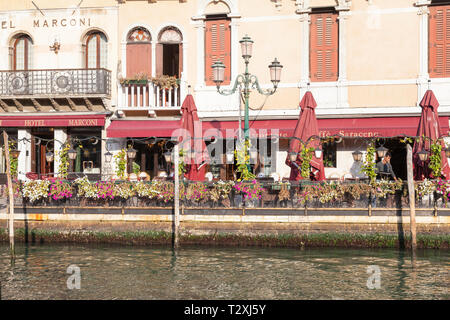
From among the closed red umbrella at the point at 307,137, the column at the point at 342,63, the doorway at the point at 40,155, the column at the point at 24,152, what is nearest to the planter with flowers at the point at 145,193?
the closed red umbrella at the point at 307,137

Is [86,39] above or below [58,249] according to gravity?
above

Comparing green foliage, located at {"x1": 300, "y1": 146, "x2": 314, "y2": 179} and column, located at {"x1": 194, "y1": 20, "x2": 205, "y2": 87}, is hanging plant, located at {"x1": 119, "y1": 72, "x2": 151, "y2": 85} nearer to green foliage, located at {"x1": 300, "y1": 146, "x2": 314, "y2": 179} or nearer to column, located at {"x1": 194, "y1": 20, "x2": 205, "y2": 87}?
column, located at {"x1": 194, "y1": 20, "x2": 205, "y2": 87}

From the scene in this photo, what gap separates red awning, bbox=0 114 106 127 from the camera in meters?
23.3

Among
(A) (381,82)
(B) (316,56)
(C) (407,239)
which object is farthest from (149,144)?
(C) (407,239)

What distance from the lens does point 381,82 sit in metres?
21.6

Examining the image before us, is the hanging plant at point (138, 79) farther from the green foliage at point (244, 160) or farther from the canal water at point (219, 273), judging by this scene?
the canal water at point (219, 273)

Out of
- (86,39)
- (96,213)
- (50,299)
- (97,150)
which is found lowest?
(50,299)

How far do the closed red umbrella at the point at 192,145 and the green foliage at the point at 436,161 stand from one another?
5.87 meters

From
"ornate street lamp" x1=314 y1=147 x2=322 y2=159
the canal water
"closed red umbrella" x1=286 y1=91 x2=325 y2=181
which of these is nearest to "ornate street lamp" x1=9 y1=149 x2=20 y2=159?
the canal water

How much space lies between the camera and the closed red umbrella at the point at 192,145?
18.8 metres

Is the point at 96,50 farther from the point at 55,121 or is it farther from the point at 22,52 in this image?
the point at 55,121

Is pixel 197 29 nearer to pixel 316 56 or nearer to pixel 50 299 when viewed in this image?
pixel 316 56

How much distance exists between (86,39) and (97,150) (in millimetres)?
3761

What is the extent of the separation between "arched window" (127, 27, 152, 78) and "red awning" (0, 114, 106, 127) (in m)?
1.84
